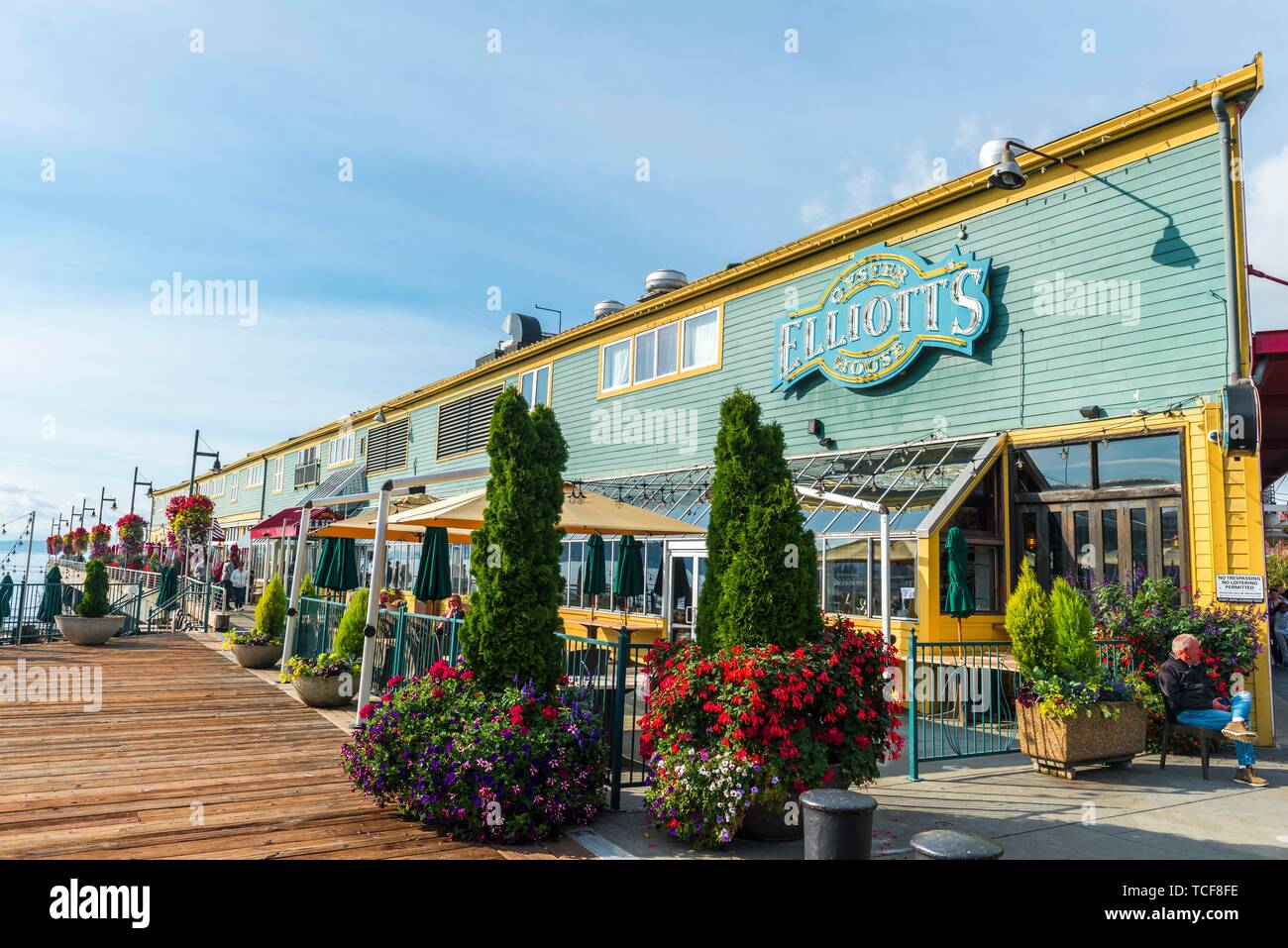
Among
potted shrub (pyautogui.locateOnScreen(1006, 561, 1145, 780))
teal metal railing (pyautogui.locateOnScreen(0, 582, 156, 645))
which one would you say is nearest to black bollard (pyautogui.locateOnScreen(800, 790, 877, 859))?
potted shrub (pyautogui.locateOnScreen(1006, 561, 1145, 780))

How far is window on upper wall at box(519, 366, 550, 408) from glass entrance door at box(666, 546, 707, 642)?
8763mm

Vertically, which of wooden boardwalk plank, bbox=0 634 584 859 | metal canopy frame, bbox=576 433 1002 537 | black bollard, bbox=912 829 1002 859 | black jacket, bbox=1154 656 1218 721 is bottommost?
wooden boardwalk plank, bbox=0 634 584 859

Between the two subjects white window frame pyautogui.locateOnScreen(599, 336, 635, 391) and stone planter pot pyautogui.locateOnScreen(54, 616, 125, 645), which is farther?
white window frame pyautogui.locateOnScreen(599, 336, 635, 391)

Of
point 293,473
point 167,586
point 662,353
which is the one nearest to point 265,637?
point 167,586

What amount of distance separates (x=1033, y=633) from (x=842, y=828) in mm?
4873

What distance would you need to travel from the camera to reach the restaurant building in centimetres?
988

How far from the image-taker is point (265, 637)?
13578mm

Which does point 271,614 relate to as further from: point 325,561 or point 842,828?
point 842,828

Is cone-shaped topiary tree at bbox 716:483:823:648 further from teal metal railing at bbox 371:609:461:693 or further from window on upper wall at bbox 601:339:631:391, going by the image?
window on upper wall at bbox 601:339:631:391

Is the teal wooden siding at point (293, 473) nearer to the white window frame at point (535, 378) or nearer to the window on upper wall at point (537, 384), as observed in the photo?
the white window frame at point (535, 378)

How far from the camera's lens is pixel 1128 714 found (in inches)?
316

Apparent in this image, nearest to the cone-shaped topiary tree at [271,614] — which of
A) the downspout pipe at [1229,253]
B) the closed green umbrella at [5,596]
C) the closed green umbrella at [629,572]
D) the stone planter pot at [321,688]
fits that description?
the stone planter pot at [321,688]
